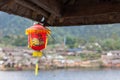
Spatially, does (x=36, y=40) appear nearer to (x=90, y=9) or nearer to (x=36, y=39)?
(x=36, y=39)

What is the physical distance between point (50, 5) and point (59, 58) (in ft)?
75.1

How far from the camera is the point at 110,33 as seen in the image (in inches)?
955

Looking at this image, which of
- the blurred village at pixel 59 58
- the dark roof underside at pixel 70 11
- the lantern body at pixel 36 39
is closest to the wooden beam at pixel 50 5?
the dark roof underside at pixel 70 11

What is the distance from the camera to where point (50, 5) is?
155 centimetres

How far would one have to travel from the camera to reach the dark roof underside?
1562 mm

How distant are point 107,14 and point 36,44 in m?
1.87

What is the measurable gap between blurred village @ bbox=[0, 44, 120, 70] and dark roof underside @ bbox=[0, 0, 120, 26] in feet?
66.0

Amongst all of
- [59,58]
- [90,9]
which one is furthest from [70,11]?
[59,58]

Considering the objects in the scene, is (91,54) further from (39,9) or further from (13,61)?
(39,9)

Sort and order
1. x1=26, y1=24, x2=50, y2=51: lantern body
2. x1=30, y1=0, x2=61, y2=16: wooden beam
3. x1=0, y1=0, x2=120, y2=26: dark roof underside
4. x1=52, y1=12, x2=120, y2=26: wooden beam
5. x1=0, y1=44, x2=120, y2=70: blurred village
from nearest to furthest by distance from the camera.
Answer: x1=30, y1=0, x2=61, y2=16: wooden beam
x1=0, y1=0, x2=120, y2=26: dark roof underside
x1=52, y1=12, x2=120, y2=26: wooden beam
x1=26, y1=24, x2=50, y2=51: lantern body
x1=0, y1=44, x2=120, y2=70: blurred village

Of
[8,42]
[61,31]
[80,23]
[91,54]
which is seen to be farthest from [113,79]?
[80,23]

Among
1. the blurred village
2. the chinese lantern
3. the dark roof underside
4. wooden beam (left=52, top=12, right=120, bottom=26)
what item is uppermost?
the dark roof underside

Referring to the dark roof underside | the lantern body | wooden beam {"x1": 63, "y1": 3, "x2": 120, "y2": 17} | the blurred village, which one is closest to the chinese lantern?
the lantern body

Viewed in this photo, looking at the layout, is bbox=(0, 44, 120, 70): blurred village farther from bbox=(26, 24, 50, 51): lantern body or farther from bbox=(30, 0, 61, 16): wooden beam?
bbox=(30, 0, 61, 16): wooden beam
